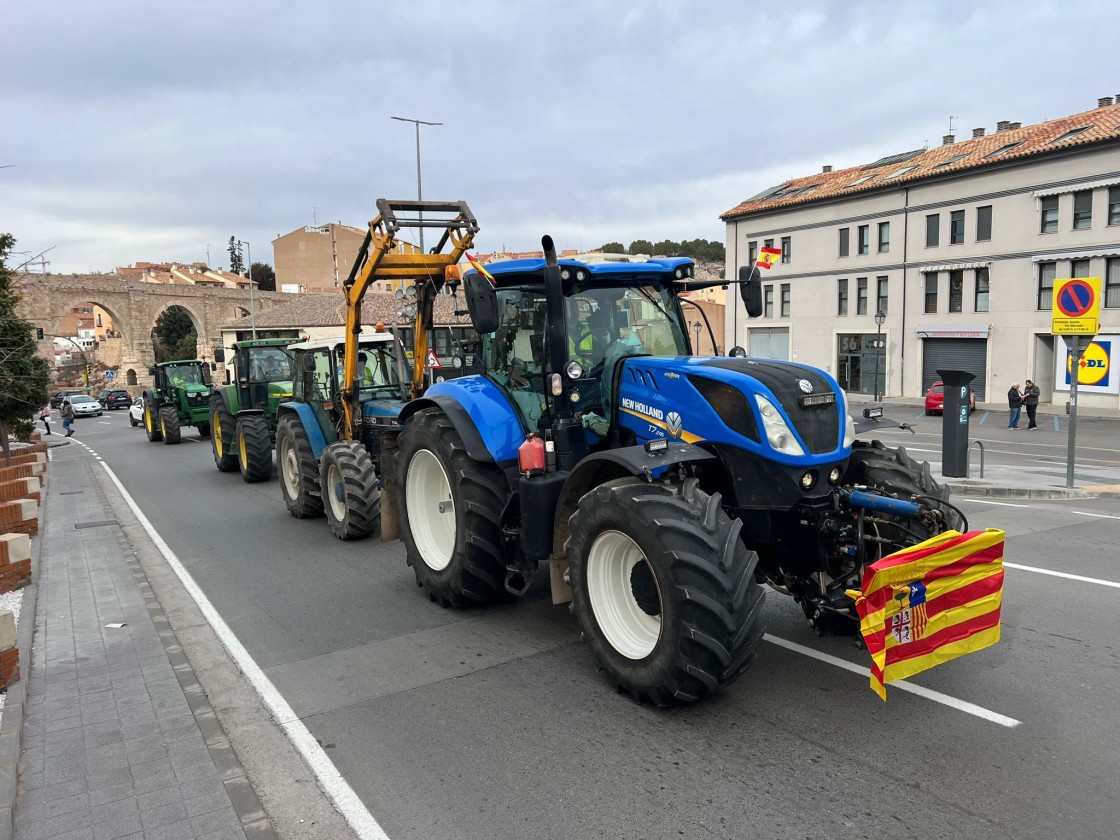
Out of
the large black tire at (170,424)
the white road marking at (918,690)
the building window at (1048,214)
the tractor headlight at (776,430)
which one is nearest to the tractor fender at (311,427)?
the white road marking at (918,690)

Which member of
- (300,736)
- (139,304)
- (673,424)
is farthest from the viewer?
(139,304)

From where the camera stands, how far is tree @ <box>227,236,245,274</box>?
359ft

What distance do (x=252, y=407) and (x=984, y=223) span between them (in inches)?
1187

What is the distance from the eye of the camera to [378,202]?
926 centimetres

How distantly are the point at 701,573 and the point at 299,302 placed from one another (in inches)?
2211

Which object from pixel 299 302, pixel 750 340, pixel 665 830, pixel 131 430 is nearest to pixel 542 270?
pixel 665 830

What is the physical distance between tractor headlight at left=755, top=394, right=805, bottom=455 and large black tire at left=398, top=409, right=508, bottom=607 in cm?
214

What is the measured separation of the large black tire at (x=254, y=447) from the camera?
13570 millimetres

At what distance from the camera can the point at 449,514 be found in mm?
6859

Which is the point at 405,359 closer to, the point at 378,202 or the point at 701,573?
the point at 378,202

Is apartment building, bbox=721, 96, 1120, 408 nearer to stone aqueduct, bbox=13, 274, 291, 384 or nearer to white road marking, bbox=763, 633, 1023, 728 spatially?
white road marking, bbox=763, 633, 1023, 728

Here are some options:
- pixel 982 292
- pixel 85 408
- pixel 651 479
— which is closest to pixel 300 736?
pixel 651 479

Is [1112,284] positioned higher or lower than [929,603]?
higher

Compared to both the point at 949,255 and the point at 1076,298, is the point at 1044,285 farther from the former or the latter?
the point at 1076,298
